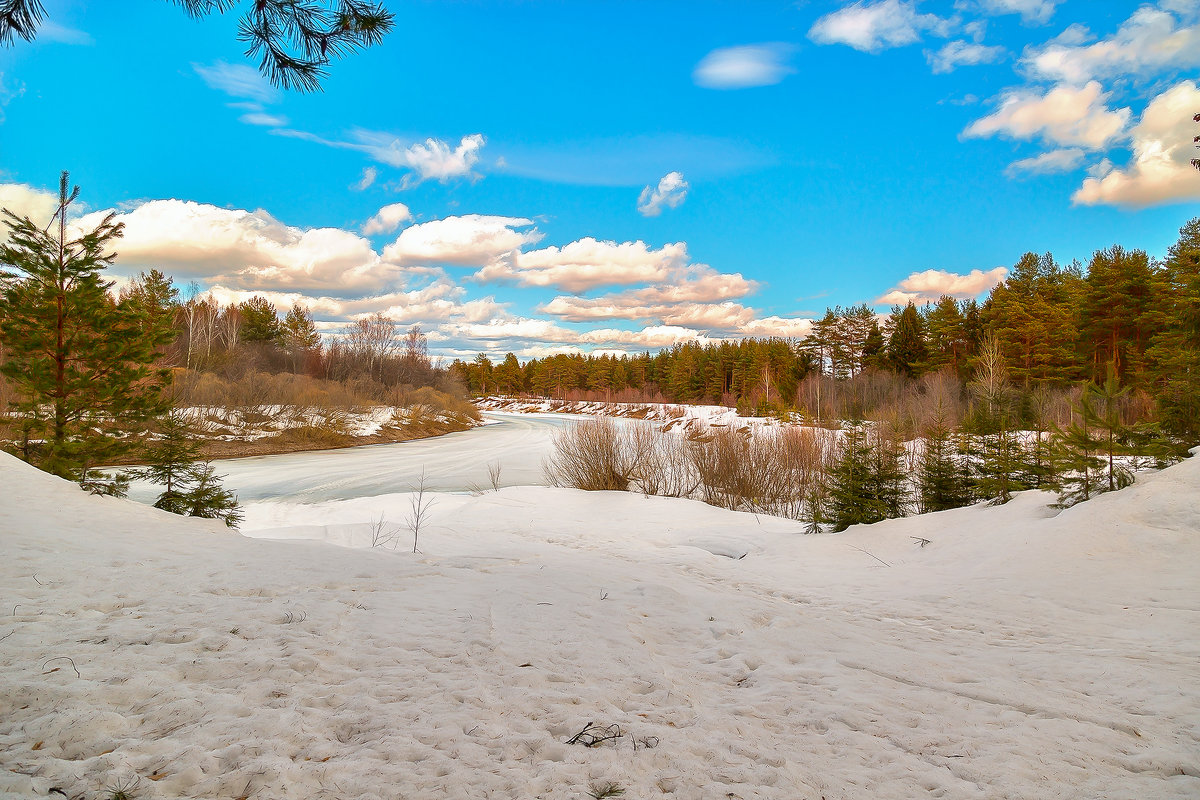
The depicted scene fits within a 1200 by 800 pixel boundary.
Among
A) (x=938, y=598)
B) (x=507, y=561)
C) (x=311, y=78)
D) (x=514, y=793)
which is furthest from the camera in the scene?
(x=507, y=561)

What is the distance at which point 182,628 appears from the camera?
3635 mm

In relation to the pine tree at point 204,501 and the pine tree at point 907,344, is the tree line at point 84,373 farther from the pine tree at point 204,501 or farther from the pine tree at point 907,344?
the pine tree at point 907,344

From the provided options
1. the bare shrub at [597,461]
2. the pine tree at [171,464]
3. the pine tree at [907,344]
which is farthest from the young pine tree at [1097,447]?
the pine tree at [907,344]

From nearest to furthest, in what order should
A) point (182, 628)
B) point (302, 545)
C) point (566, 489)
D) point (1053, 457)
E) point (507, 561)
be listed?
1. point (182, 628)
2. point (302, 545)
3. point (507, 561)
4. point (1053, 457)
5. point (566, 489)

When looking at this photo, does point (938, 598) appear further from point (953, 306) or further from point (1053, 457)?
point (953, 306)

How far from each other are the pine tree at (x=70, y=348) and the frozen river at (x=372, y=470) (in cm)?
725

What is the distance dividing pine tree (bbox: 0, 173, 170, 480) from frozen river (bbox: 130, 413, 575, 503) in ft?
23.8

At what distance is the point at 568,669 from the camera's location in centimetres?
363

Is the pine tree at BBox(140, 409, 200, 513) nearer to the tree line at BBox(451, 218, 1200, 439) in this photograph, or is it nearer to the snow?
the snow

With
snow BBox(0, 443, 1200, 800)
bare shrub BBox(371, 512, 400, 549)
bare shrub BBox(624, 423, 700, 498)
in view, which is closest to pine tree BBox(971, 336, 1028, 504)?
snow BBox(0, 443, 1200, 800)

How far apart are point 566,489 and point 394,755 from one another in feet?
46.6

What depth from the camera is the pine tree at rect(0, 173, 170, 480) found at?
32.1 feet

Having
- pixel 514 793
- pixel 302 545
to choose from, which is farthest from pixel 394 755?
pixel 302 545

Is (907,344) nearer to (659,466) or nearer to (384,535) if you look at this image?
(659,466)
